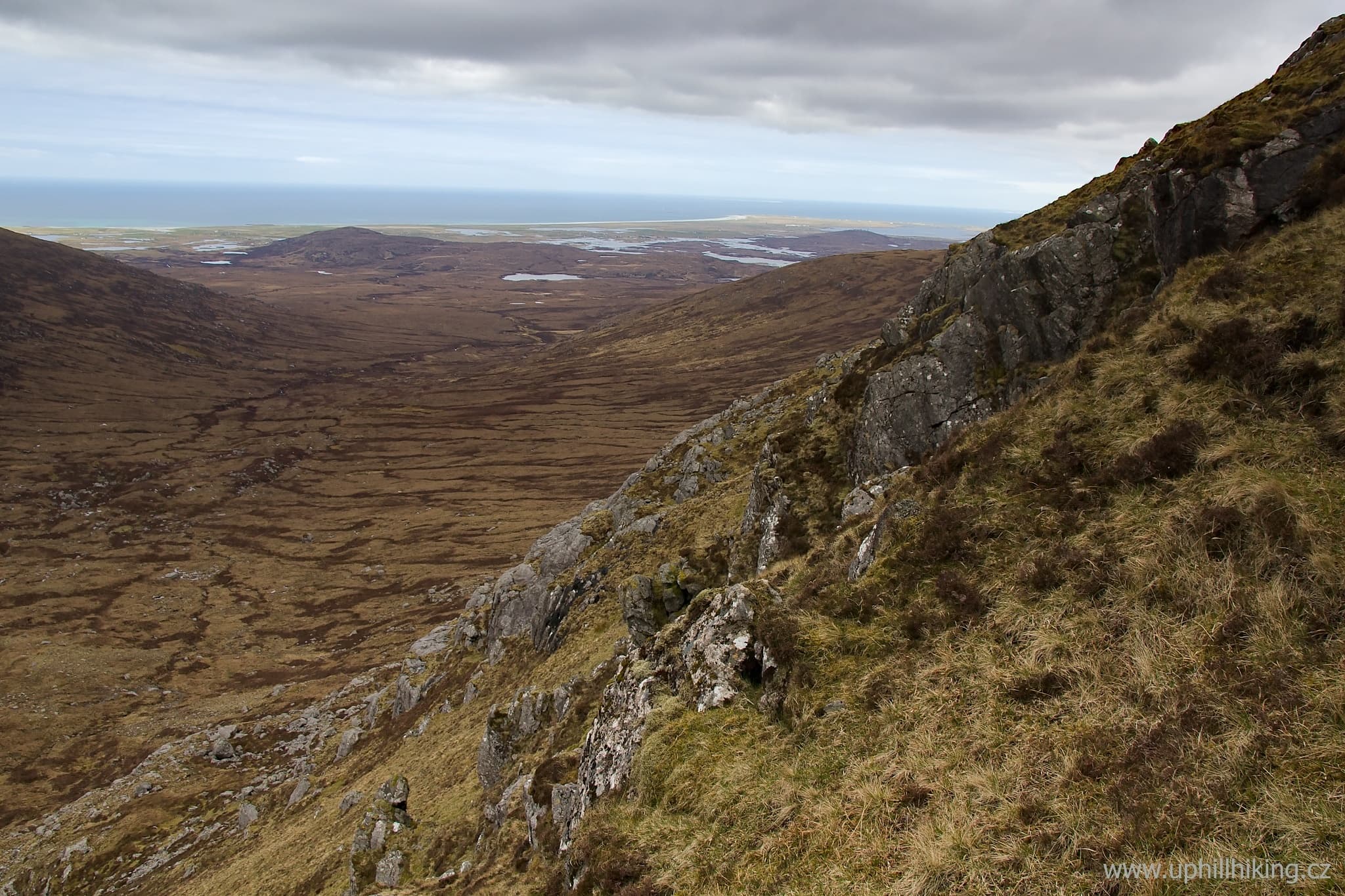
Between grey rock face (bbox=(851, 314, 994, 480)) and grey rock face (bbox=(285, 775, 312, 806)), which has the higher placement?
grey rock face (bbox=(851, 314, 994, 480))

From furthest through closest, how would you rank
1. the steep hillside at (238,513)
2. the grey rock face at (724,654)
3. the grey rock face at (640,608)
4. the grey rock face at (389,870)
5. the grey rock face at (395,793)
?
1. the steep hillside at (238,513)
2. the grey rock face at (395,793)
3. the grey rock face at (640,608)
4. the grey rock face at (389,870)
5. the grey rock face at (724,654)

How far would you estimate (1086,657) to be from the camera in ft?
36.7

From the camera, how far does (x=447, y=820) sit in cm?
2611

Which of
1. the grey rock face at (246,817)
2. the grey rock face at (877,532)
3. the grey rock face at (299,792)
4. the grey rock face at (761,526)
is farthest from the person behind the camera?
the grey rock face at (299,792)

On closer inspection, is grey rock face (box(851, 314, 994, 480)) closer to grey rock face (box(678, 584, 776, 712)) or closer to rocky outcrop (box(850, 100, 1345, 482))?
rocky outcrop (box(850, 100, 1345, 482))

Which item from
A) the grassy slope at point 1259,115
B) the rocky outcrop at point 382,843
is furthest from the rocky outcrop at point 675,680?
the grassy slope at point 1259,115

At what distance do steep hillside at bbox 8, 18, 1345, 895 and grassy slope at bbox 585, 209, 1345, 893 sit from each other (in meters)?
0.05

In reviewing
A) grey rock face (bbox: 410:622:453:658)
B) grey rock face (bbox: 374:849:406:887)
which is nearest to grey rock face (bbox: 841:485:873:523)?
grey rock face (bbox: 374:849:406:887)

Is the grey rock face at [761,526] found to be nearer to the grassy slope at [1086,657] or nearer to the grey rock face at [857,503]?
the grey rock face at [857,503]

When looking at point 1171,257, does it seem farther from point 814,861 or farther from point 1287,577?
Result: point 814,861

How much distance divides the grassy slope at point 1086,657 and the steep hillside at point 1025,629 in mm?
54

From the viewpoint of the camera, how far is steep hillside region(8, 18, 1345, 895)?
9039mm

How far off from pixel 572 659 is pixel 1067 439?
2473cm

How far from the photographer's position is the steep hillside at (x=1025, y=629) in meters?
9.04
